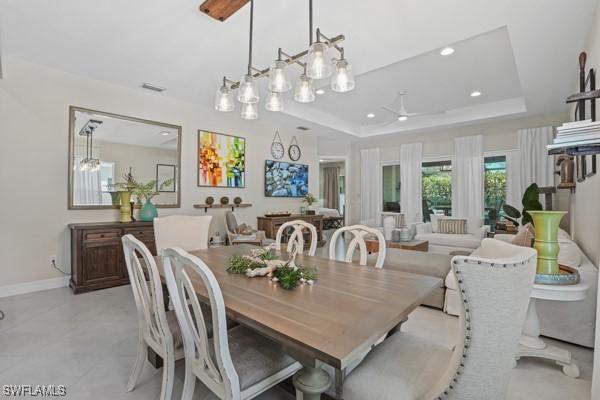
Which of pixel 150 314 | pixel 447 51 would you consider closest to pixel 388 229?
pixel 447 51

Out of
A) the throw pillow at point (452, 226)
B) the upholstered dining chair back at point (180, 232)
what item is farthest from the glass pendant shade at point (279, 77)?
the throw pillow at point (452, 226)

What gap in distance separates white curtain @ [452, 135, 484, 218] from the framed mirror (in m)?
5.68

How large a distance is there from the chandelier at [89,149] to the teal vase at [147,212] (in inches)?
31.0

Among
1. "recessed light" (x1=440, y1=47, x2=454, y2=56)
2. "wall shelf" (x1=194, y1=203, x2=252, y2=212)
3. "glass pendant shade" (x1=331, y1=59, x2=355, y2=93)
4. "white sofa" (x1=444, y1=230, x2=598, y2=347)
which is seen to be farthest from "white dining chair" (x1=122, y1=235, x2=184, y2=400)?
"recessed light" (x1=440, y1=47, x2=454, y2=56)

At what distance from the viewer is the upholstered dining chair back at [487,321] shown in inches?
34.7

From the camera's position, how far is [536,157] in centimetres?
539

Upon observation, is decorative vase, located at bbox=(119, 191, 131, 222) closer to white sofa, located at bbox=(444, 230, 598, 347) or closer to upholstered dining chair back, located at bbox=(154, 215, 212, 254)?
upholstered dining chair back, located at bbox=(154, 215, 212, 254)

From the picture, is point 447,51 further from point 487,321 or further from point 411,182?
point 411,182

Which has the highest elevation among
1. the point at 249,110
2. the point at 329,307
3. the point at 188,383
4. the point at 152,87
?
the point at 152,87

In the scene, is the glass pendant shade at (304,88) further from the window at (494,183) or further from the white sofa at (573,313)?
the window at (494,183)

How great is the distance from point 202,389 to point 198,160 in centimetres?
380

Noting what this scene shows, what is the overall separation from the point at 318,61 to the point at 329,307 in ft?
4.62

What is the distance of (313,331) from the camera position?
3.23 ft

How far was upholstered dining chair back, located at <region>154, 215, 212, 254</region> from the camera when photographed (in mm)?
2678
